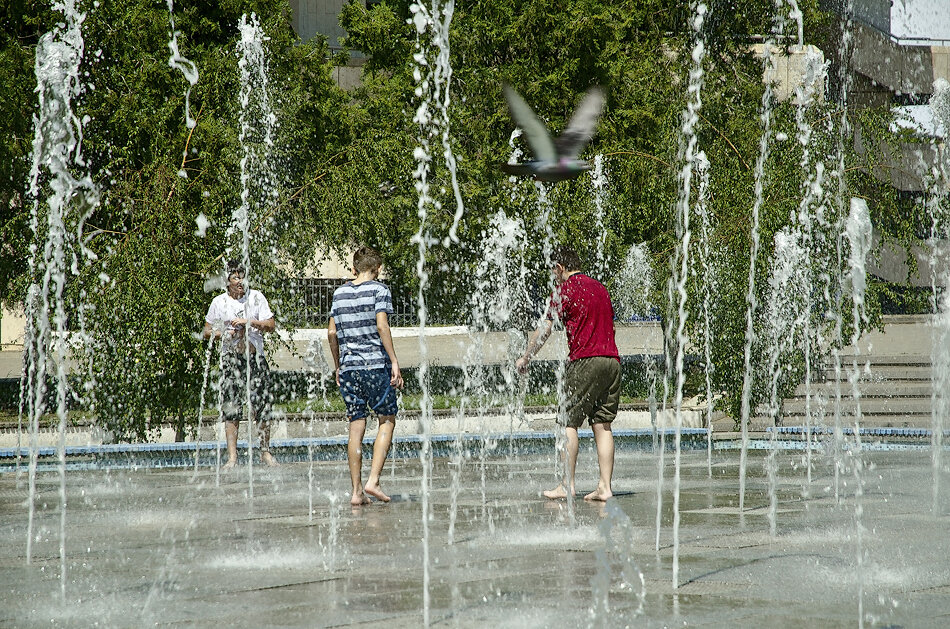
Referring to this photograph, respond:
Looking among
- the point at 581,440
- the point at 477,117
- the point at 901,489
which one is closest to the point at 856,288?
the point at 581,440

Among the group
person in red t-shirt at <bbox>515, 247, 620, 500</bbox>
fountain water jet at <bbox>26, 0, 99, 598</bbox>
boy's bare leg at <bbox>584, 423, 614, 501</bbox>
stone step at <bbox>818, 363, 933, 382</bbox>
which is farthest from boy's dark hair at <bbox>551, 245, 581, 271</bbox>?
stone step at <bbox>818, 363, 933, 382</bbox>

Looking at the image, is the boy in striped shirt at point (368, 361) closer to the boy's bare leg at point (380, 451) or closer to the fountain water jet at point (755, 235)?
the boy's bare leg at point (380, 451)

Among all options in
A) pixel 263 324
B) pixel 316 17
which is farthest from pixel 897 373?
pixel 316 17

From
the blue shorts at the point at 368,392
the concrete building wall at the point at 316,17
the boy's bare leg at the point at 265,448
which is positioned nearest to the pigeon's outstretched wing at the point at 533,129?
the blue shorts at the point at 368,392

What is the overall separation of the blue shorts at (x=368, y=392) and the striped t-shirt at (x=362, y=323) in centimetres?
4

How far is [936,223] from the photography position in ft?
62.4

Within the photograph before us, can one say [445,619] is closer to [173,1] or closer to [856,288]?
[856,288]

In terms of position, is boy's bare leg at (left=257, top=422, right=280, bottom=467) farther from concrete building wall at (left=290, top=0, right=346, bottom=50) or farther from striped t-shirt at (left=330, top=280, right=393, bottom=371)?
concrete building wall at (left=290, top=0, right=346, bottom=50)

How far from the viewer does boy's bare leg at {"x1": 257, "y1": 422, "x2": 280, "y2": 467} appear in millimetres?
10117

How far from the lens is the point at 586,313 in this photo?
7195 mm

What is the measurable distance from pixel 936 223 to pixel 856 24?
29.3 feet

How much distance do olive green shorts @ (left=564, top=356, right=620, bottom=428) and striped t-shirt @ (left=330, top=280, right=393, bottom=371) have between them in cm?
119

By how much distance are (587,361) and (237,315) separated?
3.55 meters

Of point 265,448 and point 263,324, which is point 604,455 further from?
point 265,448
